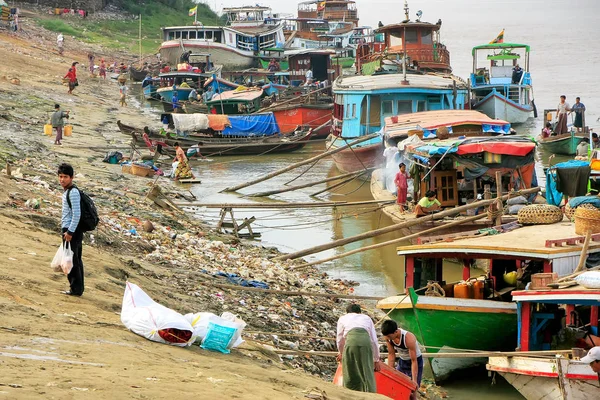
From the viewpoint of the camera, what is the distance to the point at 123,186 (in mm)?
20719

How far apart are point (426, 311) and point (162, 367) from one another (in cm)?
453

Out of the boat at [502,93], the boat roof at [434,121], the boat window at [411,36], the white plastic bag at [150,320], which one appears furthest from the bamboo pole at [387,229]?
the boat at [502,93]

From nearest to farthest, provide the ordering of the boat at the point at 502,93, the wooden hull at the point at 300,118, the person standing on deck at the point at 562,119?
the person standing on deck at the point at 562,119
the wooden hull at the point at 300,118
the boat at the point at 502,93

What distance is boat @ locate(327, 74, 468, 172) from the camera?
2581 cm

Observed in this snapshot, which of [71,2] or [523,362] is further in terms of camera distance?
[71,2]

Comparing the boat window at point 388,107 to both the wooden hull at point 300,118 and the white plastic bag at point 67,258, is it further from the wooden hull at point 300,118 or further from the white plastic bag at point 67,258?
Result: the white plastic bag at point 67,258

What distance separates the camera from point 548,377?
31.4ft

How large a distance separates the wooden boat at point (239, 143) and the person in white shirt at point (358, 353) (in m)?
22.1

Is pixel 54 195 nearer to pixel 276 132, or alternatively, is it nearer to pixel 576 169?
pixel 576 169

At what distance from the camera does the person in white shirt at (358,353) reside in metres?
8.02

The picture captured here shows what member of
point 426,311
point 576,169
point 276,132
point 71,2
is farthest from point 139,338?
point 71,2

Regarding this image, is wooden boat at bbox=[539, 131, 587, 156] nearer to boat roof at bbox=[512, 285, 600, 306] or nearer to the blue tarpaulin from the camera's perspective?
the blue tarpaulin

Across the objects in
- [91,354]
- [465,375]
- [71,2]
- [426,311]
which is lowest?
[465,375]

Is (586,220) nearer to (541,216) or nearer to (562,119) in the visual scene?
(541,216)
